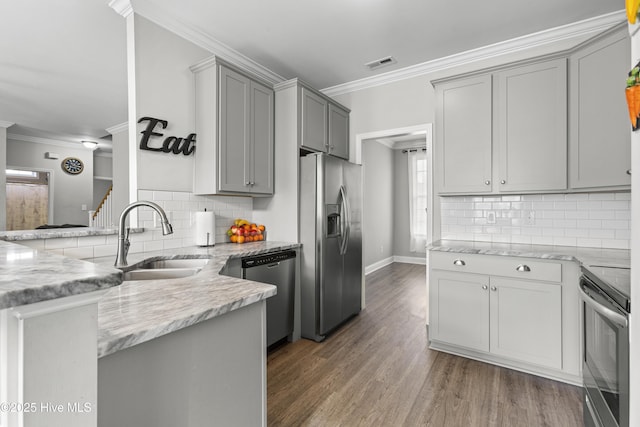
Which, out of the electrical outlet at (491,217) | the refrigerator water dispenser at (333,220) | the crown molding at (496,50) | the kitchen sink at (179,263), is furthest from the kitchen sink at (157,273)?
the crown molding at (496,50)

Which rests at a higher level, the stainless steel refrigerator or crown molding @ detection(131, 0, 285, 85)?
crown molding @ detection(131, 0, 285, 85)

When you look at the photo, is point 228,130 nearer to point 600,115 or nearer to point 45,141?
point 600,115

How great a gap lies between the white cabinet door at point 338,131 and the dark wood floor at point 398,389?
2064mm

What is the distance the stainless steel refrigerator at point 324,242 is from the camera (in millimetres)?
2906

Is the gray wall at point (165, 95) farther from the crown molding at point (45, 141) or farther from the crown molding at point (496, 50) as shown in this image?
the crown molding at point (45, 141)

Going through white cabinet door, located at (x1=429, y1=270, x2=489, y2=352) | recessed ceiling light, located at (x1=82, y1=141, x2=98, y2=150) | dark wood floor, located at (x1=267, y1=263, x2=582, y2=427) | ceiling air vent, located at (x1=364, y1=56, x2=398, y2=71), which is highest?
ceiling air vent, located at (x1=364, y1=56, x2=398, y2=71)

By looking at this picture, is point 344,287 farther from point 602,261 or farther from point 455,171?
point 602,261

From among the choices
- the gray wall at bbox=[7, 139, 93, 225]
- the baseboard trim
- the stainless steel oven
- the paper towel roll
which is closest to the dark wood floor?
the stainless steel oven

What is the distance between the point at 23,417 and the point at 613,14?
3965 mm

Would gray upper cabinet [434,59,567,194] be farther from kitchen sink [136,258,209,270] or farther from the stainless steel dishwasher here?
kitchen sink [136,258,209,270]

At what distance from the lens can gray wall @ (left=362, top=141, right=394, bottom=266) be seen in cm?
557

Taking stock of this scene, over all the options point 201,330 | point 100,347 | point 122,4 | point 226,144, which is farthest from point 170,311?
point 122,4

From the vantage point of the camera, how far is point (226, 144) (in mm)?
2678

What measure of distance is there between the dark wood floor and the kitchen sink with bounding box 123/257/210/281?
3.23 feet
